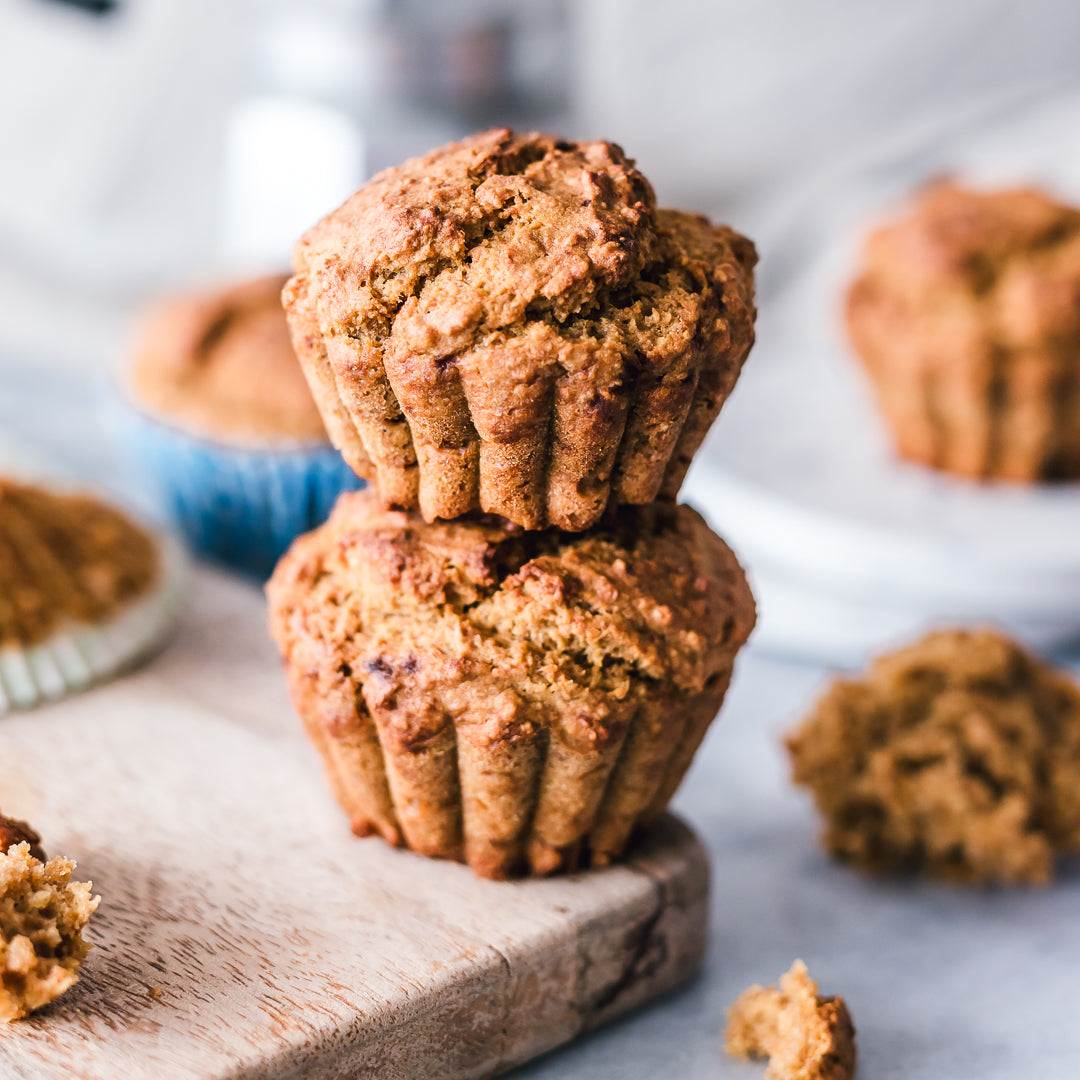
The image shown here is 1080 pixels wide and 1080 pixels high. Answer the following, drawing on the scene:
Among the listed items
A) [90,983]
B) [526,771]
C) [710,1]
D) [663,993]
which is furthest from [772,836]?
[710,1]

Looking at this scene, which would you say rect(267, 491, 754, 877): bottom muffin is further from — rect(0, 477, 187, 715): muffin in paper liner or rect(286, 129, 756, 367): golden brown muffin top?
rect(0, 477, 187, 715): muffin in paper liner

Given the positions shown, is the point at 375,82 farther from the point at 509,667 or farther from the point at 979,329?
the point at 509,667

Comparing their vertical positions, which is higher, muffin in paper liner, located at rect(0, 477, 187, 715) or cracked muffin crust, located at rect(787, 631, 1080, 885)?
muffin in paper liner, located at rect(0, 477, 187, 715)

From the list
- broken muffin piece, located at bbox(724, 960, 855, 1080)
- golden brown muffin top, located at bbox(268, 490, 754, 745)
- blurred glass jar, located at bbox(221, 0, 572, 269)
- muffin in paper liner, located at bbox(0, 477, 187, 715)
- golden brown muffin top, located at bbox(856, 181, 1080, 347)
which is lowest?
broken muffin piece, located at bbox(724, 960, 855, 1080)

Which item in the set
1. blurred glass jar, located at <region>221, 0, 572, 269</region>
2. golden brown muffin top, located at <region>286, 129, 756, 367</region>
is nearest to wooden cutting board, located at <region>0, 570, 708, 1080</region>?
golden brown muffin top, located at <region>286, 129, 756, 367</region>

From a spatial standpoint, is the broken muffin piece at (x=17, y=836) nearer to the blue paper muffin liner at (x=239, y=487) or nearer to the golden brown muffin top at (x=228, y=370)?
the blue paper muffin liner at (x=239, y=487)

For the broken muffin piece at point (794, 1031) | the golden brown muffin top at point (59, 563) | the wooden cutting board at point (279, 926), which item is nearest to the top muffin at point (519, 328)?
the wooden cutting board at point (279, 926)

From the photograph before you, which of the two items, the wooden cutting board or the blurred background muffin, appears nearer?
the wooden cutting board

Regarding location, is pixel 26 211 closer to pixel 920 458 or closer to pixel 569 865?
pixel 920 458
